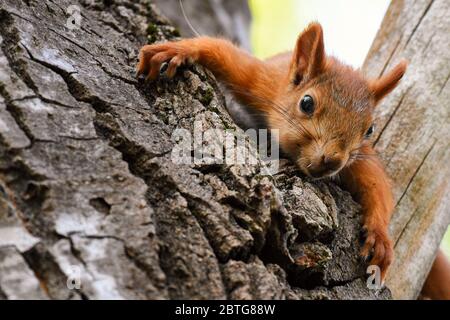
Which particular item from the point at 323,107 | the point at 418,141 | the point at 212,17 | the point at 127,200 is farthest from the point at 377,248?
the point at 212,17

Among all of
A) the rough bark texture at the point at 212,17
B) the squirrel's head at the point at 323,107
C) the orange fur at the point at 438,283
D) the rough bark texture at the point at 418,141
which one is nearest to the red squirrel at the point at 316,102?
the squirrel's head at the point at 323,107

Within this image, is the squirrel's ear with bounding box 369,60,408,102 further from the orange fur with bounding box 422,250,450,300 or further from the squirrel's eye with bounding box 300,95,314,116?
the orange fur with bounding box 422,250,450,300

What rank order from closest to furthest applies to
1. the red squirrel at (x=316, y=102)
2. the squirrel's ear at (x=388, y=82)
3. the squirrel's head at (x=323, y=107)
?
1. the red squirrel at (x=316, y=102)
2. the squirrel's head at (x=323, y=107)
3. the squirrel's ear at (x=388, y=82)

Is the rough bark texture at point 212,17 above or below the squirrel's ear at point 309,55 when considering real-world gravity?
above

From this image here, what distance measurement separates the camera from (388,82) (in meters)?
3.11

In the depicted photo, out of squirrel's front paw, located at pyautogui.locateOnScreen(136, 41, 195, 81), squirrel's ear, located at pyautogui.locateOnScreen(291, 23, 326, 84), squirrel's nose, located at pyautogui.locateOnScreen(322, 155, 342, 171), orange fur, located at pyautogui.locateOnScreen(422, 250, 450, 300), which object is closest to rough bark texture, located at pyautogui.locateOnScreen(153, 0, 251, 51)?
squirrel's ear, located at pyautogui.locateOnScreen(291, 23, 326, 84)

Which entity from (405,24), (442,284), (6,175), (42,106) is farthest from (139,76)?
(442,284)

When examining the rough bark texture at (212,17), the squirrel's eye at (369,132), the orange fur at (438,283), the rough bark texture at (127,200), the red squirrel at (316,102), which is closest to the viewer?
the rough bark texture at (127,200)

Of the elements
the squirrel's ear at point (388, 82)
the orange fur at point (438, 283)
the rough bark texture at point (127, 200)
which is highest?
the squirrel's ear at point (388, 82)

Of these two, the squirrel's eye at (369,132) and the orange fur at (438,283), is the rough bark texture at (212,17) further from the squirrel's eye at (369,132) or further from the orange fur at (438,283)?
the orange fur at (438,283)

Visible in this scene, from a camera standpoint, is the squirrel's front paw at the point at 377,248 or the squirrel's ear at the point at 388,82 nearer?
the squirrel's front paw at the point at 377,248

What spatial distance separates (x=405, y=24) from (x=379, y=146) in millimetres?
801

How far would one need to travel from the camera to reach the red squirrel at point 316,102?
2654 millimetres

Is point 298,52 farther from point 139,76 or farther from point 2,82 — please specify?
point 2,82
